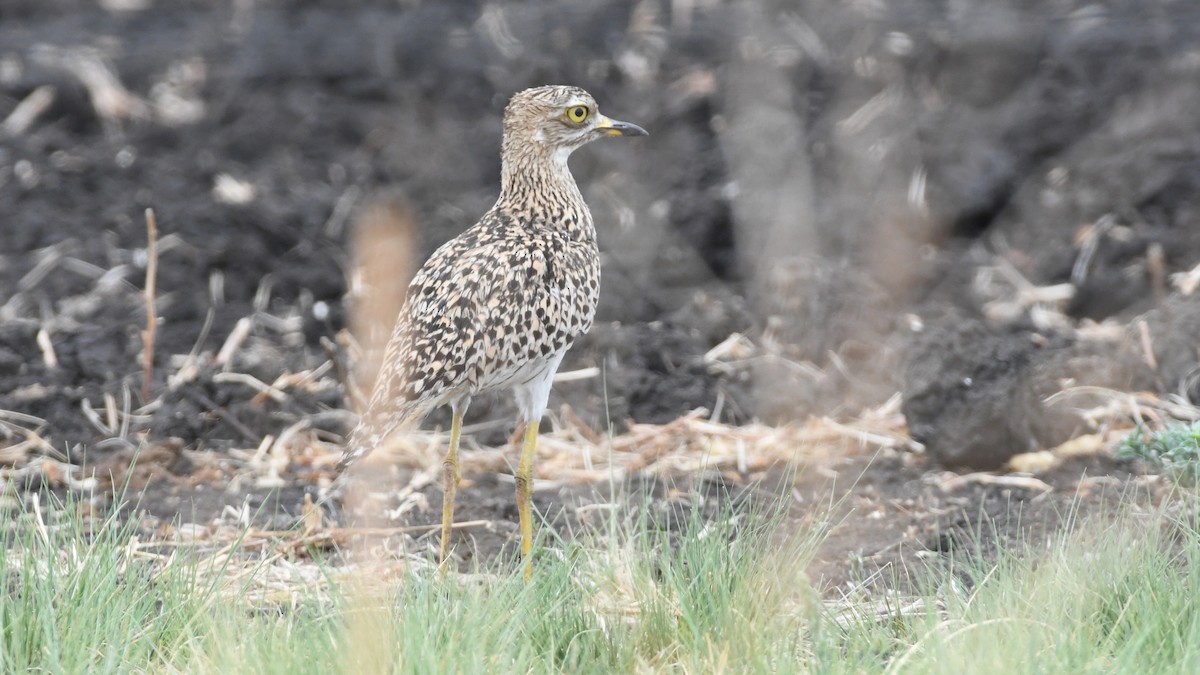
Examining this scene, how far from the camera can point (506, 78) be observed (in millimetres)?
8195

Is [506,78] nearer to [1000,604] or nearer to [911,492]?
[911,492]

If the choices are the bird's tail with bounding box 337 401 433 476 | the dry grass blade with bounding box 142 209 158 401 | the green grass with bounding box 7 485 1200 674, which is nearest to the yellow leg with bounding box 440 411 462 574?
the bird's tail with bounding box 337 401 433 476

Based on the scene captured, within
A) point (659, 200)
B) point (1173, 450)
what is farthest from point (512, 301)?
point (659, 200)

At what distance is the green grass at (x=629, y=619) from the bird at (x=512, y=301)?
2.36 feet

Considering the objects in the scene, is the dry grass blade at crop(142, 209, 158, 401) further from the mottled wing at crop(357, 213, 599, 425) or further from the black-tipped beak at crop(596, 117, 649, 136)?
the black-tipped beak at crop(596, 117, 649, 136)

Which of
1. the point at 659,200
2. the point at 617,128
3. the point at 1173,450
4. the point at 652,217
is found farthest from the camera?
the point at 659,200

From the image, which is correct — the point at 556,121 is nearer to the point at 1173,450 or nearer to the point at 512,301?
the point at 512,301

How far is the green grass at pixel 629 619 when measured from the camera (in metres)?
3.51

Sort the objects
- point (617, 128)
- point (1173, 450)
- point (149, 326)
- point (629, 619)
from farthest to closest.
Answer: point (149, 326) < point (617, 128) < point (1173, 450) < point (629, 619)

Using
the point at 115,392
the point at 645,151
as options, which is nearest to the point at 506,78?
the point at 645,151

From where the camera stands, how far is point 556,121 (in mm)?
5133

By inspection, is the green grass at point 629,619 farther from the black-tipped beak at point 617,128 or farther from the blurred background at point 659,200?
the blurred background at point 659,200

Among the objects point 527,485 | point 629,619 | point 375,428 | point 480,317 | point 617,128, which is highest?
point 617,128

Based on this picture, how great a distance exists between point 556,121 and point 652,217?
8.05 ft
